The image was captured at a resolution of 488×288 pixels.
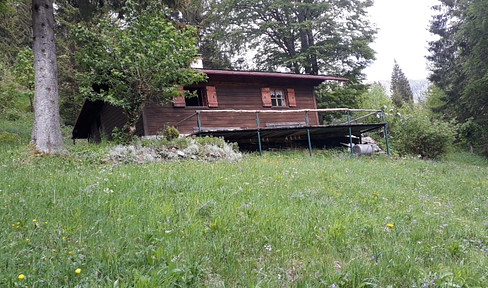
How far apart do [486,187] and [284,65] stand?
67.4 ft

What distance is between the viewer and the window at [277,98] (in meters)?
21.3

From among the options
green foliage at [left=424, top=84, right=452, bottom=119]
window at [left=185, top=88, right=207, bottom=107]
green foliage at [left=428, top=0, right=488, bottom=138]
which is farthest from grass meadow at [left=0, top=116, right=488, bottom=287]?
green foliage at [left=424, top=84, right=452, bottom=119]

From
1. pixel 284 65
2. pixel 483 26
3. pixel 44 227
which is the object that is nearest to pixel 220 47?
pixel 284 65

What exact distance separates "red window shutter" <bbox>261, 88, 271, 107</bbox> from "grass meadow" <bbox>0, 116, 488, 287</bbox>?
1371 cm

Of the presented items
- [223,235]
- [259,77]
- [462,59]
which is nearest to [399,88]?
[462,59]

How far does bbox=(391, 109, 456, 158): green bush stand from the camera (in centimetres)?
1906

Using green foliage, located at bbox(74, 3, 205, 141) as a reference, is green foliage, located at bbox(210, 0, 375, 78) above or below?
above

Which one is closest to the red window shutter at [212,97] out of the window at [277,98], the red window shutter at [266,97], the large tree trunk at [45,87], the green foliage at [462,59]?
the red window shutter at [266,97]

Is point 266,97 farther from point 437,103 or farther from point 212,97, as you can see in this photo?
point 437,103

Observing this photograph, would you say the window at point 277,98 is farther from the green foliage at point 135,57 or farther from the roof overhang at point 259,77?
the green foliage at point 135,57

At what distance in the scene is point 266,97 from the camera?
20484mm

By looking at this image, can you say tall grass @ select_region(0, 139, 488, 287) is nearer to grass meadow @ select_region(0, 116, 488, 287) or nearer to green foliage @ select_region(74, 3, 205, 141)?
grass meadow @ select_region(0, 116, 488, 287)

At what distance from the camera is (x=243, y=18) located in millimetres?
27328

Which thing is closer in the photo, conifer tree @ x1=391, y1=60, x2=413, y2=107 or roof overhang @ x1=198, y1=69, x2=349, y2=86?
roof overhang @ x1=198, y1=69, x2=349, y2=86
